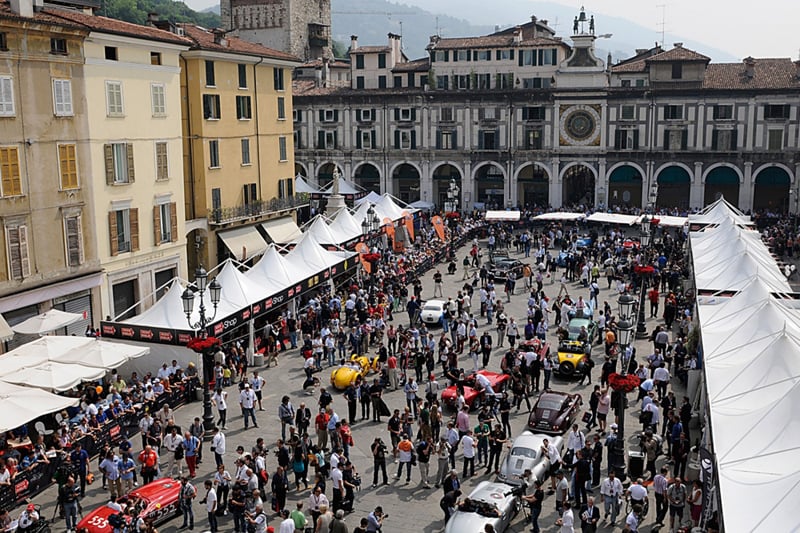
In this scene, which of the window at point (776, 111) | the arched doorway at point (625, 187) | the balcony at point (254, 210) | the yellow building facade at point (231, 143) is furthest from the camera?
the arched doorway at point (625, 187)

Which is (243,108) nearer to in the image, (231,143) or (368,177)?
(231,143)

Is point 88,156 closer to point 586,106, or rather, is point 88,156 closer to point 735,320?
point 735,320

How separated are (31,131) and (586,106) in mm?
46696

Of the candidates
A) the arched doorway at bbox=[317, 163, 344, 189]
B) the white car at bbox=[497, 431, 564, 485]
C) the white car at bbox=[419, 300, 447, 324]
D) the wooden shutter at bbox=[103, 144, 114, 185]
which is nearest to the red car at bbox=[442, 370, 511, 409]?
the white car at bbox=[497, 431, 564, 485]

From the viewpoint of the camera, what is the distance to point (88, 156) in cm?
3144

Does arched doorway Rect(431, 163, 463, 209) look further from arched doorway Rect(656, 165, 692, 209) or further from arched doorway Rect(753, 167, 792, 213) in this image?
arched doorway Rect(753, 167, 792, 213)

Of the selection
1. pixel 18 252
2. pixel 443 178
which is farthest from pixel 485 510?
pixel 443 178

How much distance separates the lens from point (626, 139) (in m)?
65.1

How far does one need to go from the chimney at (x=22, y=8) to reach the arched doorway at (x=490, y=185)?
149 feet

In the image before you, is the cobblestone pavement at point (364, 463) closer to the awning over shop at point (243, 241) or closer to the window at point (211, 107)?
the awning over shop at point (243, 241)

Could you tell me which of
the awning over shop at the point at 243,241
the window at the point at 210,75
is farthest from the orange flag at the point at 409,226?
the window at the point at 210,75

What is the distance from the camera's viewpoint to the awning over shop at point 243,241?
1665 inches

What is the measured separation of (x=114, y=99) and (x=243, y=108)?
12.1 metres

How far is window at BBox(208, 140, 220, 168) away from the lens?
137 ft
